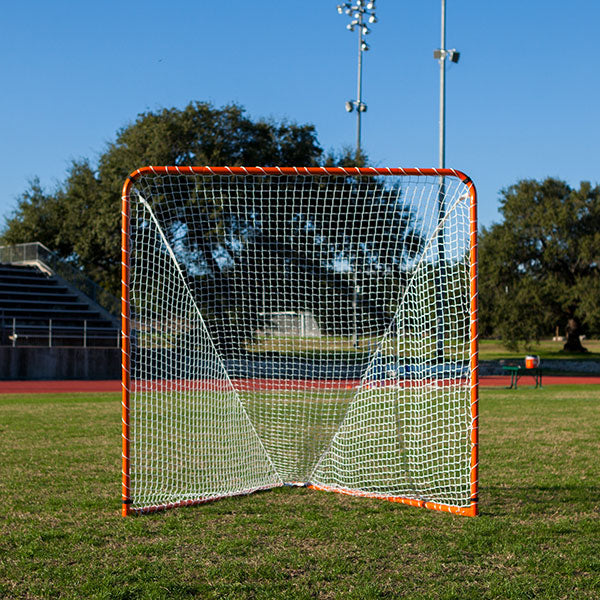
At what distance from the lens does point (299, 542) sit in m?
4.51

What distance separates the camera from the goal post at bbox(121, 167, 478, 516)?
19.1 ft

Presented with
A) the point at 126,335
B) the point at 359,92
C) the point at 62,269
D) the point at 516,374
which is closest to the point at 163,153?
the point at 62,269

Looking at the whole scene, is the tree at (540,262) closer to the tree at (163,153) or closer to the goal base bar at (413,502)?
the tree at (163,153)

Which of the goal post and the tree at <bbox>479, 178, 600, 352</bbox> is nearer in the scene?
the goal post

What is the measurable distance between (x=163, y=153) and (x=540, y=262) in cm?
2236

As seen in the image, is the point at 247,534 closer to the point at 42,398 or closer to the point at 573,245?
the point at 42,398

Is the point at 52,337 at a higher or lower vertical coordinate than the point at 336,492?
higher

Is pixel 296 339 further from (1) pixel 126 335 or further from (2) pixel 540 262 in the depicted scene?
(2) pixel 540 262

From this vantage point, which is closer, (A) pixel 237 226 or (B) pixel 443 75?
(A) pixel 237 226

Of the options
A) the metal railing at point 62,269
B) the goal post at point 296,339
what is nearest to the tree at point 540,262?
the metal railing at point 62,269

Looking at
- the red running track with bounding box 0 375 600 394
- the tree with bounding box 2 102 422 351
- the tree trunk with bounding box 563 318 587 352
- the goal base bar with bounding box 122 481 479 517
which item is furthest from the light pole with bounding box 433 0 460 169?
the goal base bar with bounding box 122 481 479 517

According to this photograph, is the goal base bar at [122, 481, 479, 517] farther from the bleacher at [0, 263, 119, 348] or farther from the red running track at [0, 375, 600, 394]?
the bleacher at [0, 263, 119, 348]

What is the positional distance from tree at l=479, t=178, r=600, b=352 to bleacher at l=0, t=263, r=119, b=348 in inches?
797

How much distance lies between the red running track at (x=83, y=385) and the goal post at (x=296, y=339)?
917 centimetres
